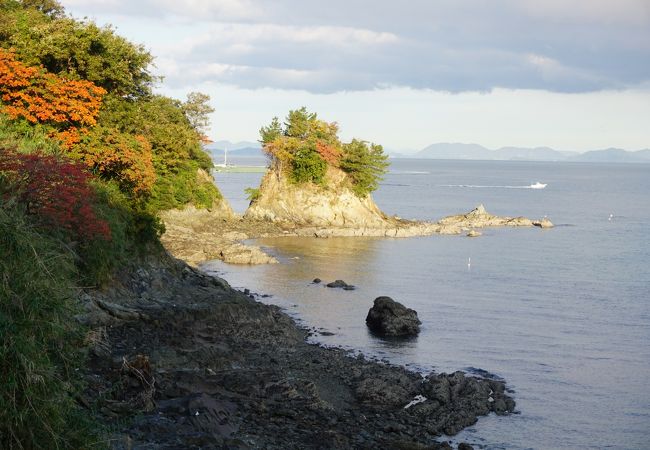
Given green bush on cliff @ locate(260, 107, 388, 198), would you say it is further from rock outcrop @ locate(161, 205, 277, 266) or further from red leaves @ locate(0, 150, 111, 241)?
red leaves @ locate(0, 150, 111, 241)

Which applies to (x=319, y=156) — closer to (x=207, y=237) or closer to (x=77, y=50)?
(x=207, y=237)

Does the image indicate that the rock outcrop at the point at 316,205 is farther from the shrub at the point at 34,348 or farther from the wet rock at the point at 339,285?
the shrub at the point at 34,348

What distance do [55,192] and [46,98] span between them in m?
13.9

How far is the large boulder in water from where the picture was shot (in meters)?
37.2

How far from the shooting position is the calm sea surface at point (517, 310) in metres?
26.7

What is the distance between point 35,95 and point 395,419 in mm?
25255

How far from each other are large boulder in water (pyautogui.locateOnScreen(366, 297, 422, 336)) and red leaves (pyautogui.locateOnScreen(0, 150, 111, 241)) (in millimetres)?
15116

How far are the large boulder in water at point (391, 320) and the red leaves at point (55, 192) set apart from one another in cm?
1512

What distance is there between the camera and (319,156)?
87.1m

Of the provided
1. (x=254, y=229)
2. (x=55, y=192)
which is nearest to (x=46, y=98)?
(x=55, y=192)

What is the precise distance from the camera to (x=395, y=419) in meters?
23.6

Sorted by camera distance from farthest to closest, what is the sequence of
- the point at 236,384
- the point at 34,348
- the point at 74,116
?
the point at 74,116
the point at 236,384
the point at 34,348

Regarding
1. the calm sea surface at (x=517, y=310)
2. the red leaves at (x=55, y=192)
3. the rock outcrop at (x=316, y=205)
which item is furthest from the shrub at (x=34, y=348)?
the rock outcrop at (x=316, y=205)

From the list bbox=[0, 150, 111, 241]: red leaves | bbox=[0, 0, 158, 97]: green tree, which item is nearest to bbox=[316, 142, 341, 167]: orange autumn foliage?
bbox=[0, 0, 158, 97]: green tree
